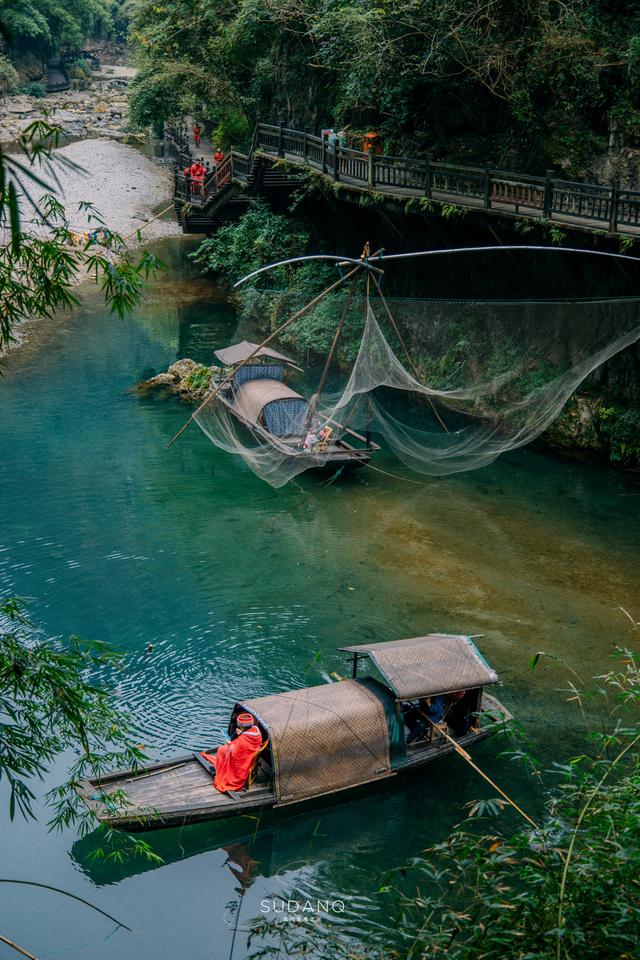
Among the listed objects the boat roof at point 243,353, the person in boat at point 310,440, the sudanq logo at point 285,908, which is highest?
the boat roof at point 243,353

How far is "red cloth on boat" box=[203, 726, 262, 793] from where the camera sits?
780 cm

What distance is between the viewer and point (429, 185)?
15.7 metres

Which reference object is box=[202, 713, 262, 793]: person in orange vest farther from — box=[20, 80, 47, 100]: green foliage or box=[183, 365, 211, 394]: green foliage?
box=[20, 80, 47, 100]: green foliage

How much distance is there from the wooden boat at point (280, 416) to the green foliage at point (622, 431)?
13.1ft

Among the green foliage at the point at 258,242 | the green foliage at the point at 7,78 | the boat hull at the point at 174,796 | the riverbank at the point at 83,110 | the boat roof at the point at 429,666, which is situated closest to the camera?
the boat hull at the point at 174,796

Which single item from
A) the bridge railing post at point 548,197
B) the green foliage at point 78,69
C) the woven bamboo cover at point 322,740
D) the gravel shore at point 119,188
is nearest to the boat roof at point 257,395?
the bridge railing post at point 548,197

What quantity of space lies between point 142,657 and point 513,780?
14.4 feet

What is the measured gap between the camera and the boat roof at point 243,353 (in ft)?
55.6

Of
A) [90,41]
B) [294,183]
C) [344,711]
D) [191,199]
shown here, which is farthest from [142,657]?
[90,41]

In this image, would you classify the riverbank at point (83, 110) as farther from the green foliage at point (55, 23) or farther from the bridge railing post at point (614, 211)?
the bridge railing post at point (614, 211)

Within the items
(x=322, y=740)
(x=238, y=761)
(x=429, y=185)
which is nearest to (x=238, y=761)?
(x=238, y=761)

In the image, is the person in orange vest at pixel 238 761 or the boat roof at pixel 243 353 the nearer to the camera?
the person in orange vest at pixel 238 761

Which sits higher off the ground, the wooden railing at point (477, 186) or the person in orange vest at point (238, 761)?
the wooden railing at point (477, 186)

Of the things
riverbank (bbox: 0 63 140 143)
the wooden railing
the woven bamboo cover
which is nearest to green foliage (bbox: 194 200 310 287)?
the wooden railing
